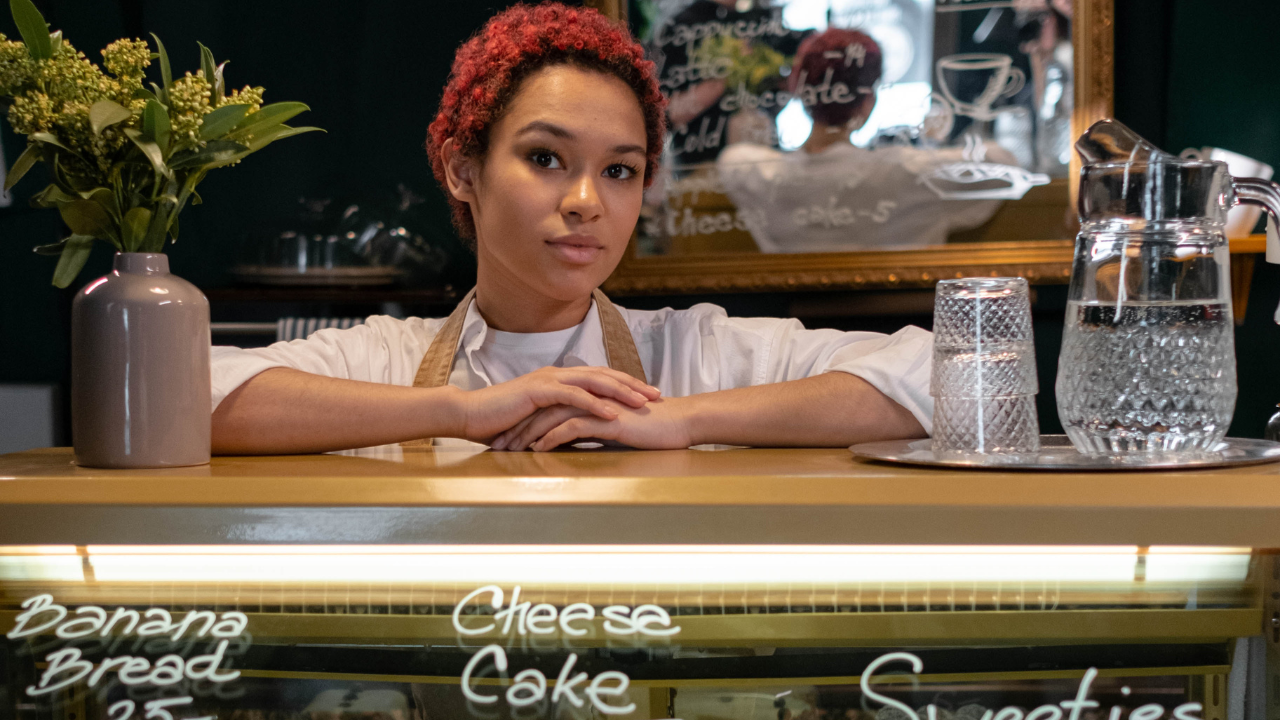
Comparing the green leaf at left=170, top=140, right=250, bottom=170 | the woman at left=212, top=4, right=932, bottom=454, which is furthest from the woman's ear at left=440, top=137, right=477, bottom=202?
the green leaf at left=170, top=140, right=250, bottom=170

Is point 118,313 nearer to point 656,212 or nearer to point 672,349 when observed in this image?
point 672,349

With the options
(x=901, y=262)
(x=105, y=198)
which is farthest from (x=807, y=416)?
(x=901, y=262)

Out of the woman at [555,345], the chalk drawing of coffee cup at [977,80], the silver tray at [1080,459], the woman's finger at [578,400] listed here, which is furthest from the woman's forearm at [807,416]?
the chalk drawing of coffee cup at [977,80]

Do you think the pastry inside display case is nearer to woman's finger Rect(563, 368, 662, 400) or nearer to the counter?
the counter

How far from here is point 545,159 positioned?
138cm

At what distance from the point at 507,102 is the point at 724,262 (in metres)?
1.02

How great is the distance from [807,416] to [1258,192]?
0.46 metres

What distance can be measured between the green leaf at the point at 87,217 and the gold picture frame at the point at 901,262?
1.55 m

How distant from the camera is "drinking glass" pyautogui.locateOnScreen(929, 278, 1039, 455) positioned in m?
0.82

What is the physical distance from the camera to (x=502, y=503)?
686 mm

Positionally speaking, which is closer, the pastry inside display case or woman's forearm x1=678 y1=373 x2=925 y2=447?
the pastry inside display case

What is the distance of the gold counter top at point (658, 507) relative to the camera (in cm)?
68

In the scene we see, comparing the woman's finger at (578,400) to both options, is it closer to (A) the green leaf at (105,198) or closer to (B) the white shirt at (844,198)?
(A) the green leaf at (105,198)

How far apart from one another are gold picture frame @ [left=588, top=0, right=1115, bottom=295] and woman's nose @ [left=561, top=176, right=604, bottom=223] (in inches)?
41.4
